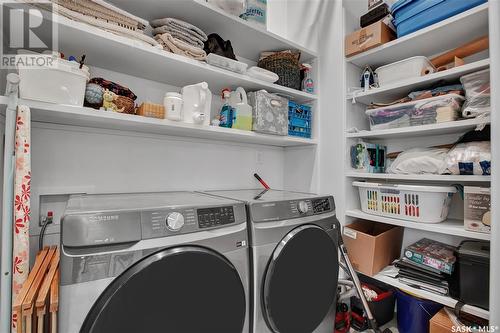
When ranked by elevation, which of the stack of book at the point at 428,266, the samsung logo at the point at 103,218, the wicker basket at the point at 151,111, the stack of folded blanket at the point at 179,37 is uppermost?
the stack of folded blanket at the point at 179,37

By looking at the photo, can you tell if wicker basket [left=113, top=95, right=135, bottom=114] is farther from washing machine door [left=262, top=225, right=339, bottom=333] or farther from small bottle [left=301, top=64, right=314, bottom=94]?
small bottle [left=301, top=64, right=314, bottom=94]

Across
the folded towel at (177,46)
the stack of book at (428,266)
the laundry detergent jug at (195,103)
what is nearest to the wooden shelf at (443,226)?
the stack of book at (428,266)

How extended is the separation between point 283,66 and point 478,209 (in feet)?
4.56

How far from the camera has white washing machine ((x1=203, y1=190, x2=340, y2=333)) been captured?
1.03 meters

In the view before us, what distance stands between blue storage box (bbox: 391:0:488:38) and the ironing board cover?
198cm

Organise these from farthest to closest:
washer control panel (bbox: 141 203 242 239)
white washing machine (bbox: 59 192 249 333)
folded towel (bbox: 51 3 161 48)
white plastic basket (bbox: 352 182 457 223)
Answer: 1. white plastic basket (bbox: 352 182 457 223)
2. folded towel (bbox: 51 3 161 48)
3. washer control panel (bbox: 141 203 242 239)
4. white washing machine (bbox: 59 192 249 333)

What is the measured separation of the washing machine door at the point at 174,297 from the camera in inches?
27.5

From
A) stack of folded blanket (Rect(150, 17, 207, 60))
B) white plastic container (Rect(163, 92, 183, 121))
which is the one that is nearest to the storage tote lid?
white plastic container (Rect(163, 92, 183, 121))

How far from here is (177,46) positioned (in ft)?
4.27

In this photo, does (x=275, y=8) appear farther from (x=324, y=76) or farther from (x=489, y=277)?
(x=489, y=277)

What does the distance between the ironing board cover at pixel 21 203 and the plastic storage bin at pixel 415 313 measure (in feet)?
6.09

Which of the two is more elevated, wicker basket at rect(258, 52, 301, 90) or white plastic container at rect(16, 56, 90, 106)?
wicker basket at rect(258, 52, 301, 90)

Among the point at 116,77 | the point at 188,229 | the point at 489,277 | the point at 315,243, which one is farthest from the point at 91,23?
the point at 489,277

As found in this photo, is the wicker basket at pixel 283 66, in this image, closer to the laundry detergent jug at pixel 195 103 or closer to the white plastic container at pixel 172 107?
the laundry detergent jug at pixel 195 103
